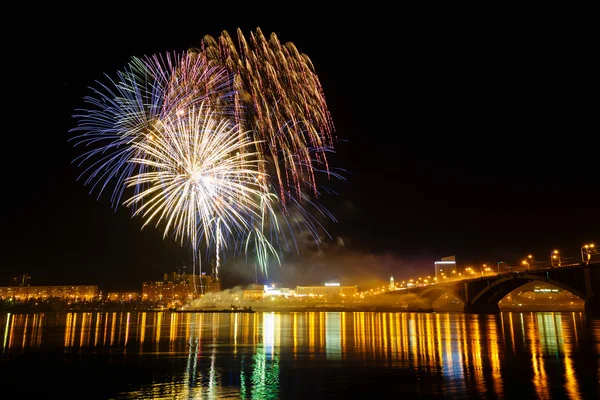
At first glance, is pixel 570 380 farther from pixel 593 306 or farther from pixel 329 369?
pixel 593 306

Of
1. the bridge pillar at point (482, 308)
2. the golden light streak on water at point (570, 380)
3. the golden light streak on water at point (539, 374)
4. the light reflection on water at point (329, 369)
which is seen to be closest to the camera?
the golden light streak on water at point (570, 380)

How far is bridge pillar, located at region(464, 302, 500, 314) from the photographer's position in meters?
107

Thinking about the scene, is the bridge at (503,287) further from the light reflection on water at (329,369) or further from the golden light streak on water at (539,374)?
the golden light streak on water at (539,374)

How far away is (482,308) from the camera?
107750 millimetres

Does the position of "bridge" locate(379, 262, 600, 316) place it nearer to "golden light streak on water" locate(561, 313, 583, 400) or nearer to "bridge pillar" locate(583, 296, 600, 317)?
"bridge pillar" locate(583, 296, 600, 317)

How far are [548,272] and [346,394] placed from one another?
75.3 meters

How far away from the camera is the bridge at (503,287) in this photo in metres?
68.2

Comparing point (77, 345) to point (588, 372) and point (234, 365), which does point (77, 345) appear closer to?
point (234, 365)

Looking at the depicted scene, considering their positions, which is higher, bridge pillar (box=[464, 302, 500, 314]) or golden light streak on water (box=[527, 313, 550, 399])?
bridge pillar (box=[464, 302, 500, 314])

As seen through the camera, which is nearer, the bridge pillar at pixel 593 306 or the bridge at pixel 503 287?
the bridge pillar at pixel 593 306

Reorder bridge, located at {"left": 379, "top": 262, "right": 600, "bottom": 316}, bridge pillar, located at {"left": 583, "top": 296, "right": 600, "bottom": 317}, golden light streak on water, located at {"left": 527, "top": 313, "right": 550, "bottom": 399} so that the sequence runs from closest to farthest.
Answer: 1. golden light streak on water, located at {"left": 527, "top": 313, "right": 550, "bottom": 399}
2. bridge pillar, located at {"left": 583, "top": 296, "right": 600, "bottom": 317}
3. bridge, located at {"left": 379, "top": 262, "right": 600, "bottom": 316}

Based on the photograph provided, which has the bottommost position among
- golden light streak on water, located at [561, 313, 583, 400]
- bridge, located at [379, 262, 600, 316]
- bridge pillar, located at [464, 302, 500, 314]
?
golden light streak on water, located at [561, 313, 583, 400]

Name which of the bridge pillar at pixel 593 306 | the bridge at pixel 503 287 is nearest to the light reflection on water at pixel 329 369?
the bridge pillar at pixel 593 306

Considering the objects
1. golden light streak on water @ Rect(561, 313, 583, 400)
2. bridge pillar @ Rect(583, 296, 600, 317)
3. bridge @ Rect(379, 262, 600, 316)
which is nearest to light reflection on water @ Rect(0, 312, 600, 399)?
golden light streak on water @ Rect(561, 313, 583, 400)
